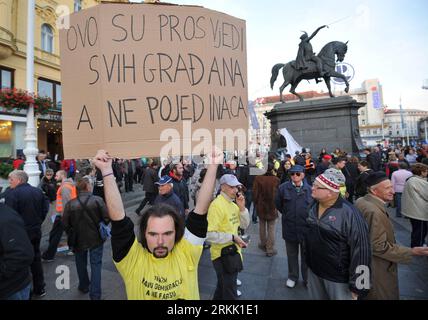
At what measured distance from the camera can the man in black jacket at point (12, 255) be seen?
85.9 inches

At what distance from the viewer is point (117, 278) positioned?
173 inches

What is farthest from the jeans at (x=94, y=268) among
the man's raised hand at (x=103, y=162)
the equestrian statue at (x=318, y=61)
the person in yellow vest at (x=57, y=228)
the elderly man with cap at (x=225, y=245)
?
the equestrian statue at (x=318, y=61)

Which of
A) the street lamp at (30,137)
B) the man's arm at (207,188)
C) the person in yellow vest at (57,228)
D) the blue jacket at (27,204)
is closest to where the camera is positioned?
the man's arm at (207,188)

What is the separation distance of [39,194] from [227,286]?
124 inches

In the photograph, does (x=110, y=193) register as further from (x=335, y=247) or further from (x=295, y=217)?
(x=295, y=217)

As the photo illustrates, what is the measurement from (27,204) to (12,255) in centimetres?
193

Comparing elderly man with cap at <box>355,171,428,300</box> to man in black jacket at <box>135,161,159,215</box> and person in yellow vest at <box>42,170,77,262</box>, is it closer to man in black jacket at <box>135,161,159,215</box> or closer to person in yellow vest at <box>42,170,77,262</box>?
person in yellow vest at <box>42,170,77,262</box>

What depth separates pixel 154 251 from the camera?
67.1 inches

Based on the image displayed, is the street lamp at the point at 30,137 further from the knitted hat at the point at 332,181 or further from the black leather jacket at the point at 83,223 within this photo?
the knitted hat at the point at 332,181

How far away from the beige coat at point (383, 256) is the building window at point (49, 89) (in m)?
21.1

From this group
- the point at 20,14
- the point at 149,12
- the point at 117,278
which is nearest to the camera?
the point at 149,12

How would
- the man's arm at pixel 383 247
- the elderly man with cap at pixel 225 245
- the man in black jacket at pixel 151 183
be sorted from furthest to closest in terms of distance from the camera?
the man in black jacket at pixel 151 183 < the elderly man with cap at pixel 225 245 < the man's arm at pixel 383 247
